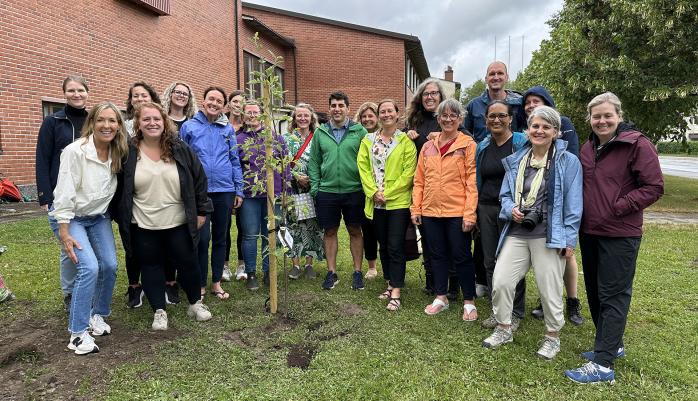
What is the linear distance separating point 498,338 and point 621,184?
1.52m

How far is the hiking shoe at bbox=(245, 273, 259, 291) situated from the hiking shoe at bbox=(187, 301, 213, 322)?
781mm

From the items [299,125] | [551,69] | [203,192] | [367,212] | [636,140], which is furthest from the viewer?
[551,69]

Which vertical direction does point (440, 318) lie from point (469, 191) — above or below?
below

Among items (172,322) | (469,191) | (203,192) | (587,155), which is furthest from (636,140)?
(172,322)

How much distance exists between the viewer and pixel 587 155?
3244 millimetres

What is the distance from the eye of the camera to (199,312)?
4102 millimetres

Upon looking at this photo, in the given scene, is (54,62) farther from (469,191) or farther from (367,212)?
(469,191)

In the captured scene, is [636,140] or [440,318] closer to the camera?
[636,140]

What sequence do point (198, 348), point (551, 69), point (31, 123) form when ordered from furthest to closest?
1. point (551, 69)
2. point (31, 123)
3. point (198, 348)

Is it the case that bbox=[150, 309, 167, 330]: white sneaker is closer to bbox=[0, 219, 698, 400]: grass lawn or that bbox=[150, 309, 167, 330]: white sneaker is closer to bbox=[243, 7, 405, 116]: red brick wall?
bbox=[0, 219, 698, 400]: grass lawn

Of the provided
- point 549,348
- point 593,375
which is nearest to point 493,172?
point 549,348

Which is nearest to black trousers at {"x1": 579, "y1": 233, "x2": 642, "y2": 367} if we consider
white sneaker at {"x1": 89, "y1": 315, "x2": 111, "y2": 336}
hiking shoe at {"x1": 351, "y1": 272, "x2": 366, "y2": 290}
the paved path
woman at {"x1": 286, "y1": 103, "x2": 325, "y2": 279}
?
hiking shoe at {"x1": 351, "y1": 272, "x2": 366, "y2": 290}

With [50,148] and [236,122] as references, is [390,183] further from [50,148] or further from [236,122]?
[50,148]

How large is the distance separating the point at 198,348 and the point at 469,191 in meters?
2.66
